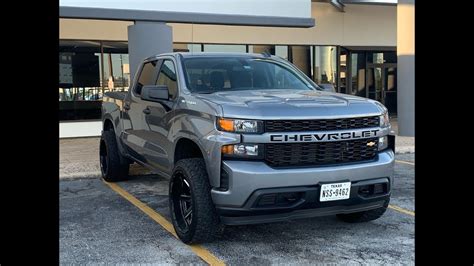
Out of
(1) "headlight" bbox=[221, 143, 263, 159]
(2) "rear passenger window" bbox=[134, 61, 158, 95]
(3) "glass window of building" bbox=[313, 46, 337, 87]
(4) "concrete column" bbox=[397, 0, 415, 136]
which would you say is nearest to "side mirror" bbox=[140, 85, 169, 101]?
(2) "rear passenger window" bbox=[134, 61, 158, 95]

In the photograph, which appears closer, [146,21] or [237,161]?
[237,161]

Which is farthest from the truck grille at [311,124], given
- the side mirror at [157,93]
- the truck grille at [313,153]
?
the side mirror at [157,93]

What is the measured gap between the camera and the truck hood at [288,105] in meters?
4.20

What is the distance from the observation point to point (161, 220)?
18.4ft

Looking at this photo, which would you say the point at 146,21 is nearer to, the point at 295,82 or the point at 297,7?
the point at 297,7

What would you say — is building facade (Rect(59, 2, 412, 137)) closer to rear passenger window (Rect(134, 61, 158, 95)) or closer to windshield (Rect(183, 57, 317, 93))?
rear passenger window (Rect(134, 61, 158, 95))

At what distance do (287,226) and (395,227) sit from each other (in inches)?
45.7

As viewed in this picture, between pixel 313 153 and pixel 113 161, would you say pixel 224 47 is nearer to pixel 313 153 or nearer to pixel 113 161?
pixel 113 161

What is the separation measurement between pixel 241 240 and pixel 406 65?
905cm

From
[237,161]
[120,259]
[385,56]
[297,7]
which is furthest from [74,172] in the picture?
[385,56]

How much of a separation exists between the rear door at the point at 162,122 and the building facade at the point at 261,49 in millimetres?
8239

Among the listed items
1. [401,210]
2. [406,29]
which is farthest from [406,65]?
[401,210]

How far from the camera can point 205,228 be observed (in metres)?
4.45
